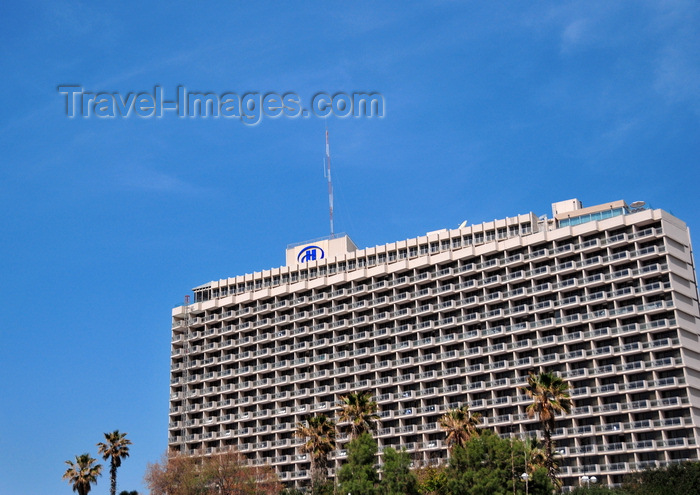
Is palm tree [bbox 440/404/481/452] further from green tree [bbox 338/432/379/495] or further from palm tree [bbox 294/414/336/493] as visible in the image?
palm tree [bbox 294/414/336/493]

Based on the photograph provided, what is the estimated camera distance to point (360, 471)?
89.2 metres

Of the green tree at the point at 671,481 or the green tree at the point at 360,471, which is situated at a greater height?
the green tree at the point at 360,471

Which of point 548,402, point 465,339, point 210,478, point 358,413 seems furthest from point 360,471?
point 465,339

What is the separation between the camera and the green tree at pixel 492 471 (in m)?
83.1

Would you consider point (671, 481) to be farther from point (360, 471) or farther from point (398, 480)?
point (360, 471)

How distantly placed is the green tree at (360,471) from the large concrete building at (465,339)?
33141mm

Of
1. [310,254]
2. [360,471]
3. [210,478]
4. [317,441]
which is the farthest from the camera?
[310,254]

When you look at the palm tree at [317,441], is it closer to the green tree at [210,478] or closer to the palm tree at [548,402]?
the green tree at [210,478]

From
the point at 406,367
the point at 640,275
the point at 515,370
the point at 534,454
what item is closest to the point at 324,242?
the point at 406,367

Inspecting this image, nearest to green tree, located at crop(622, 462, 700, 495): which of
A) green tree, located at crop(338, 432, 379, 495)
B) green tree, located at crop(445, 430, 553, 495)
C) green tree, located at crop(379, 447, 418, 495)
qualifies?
green tree, located at crop(445, 430, 553, 495)

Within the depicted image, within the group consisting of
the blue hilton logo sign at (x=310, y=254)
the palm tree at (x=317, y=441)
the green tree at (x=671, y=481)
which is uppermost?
the blue hilton logo sign at (x=310, y=254)

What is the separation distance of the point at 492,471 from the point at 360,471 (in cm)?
1347

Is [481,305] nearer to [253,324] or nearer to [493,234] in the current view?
[493,234]

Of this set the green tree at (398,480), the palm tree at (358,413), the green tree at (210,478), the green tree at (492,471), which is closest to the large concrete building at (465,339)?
the green tree at (210,478)
